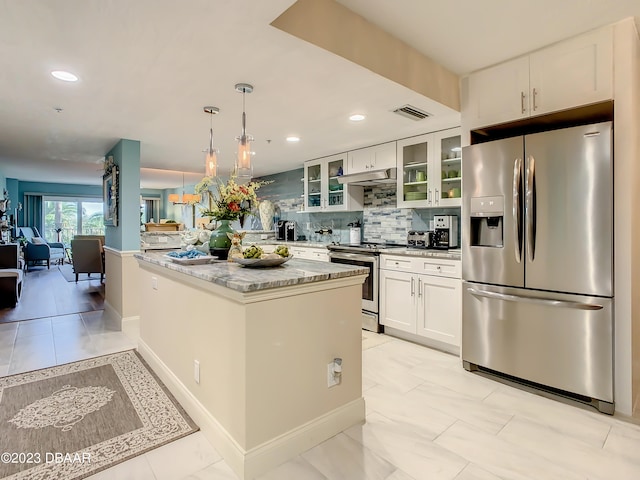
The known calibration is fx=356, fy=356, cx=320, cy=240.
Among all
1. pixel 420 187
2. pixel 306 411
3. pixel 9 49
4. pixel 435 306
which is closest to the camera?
pixel 306 411

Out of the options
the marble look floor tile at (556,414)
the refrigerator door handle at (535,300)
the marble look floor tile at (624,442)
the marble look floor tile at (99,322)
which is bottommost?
the marble look floor tile at (624,442)

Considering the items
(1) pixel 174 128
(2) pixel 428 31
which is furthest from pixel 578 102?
(1) pixel 174 128

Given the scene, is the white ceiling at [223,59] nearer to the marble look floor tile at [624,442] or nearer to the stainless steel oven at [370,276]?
the stainless steel oven at [370,276]

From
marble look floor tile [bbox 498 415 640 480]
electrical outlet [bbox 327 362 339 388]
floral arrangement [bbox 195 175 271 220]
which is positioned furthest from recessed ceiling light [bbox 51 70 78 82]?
marble look floor tile [bbox 498 415 640 480]

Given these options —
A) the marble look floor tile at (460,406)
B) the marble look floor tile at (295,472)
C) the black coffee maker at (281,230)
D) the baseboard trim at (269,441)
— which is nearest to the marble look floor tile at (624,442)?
the marble look floor tile at (460,406)

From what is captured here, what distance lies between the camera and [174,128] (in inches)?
142

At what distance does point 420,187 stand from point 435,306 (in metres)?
1.35

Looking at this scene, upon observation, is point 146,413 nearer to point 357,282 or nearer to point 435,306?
point 357,282

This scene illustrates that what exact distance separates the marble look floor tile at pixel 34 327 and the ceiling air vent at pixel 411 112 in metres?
4.33

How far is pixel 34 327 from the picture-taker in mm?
4078

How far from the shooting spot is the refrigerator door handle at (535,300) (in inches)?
90.1

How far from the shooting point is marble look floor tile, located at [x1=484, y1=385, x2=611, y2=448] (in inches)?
80.4

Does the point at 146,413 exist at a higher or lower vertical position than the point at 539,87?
lower

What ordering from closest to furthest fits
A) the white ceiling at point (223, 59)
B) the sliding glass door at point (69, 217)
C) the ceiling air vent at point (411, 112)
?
the white ceiling at point (223, 59), the ceiling air vent at point (411, 112), the sliding glass door at point (69, 217)
